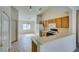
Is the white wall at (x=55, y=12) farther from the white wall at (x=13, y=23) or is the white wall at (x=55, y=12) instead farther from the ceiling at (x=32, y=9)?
the white wall at (x=13, y=23)

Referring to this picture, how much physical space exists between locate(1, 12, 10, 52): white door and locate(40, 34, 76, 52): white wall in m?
0.65

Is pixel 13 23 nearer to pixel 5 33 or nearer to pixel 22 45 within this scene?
pixel 5 33

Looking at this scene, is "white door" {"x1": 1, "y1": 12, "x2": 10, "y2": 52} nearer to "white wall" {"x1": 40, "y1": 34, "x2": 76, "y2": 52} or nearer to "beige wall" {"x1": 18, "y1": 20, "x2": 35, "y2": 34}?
"beige wall" {"x1": 18, "y1": 20, "x2": 35, "y2": 34}

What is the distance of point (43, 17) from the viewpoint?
6.41 feet

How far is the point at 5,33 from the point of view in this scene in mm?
1871

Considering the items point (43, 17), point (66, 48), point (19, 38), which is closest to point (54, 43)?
point (66, 48)

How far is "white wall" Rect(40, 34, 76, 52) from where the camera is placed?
1939 millimetres

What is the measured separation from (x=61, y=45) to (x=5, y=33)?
3.54 feet

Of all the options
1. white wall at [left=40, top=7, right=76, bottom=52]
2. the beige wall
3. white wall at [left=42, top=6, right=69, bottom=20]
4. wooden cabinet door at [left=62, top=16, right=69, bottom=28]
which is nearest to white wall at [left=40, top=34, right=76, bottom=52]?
white wall at [left=40, top=7, right=76, bottom=52]

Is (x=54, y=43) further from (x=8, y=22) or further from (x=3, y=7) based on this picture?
(x=3, y=7)

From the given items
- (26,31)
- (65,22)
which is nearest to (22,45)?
(26,31)

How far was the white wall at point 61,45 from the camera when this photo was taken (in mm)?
1939
